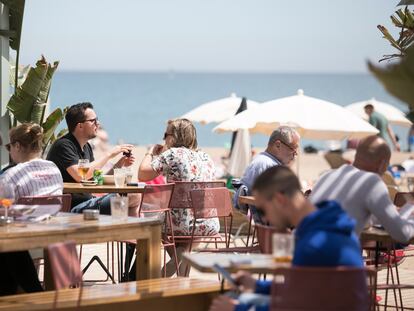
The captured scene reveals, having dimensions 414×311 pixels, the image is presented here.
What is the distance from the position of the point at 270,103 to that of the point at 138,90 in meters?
136

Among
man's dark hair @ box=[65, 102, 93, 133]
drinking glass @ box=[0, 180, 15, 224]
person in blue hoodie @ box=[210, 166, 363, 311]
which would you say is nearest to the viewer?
person in blue hoodie @ box=[210, 166, 363, 311]

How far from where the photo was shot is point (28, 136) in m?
6.59

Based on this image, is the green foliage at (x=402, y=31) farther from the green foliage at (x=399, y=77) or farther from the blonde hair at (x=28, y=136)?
the green foliage at (x=399, y=77)

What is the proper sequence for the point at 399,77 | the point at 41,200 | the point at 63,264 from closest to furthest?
the point at 399,77 < the point at 63,264 < the point at 41,200

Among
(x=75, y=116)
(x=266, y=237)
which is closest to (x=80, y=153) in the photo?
(x=75, y=116)

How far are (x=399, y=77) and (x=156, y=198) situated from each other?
3.63m

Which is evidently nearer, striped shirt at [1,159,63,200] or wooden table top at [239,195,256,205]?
striped shirt at [1,159,63,200]

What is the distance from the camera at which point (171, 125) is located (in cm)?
823

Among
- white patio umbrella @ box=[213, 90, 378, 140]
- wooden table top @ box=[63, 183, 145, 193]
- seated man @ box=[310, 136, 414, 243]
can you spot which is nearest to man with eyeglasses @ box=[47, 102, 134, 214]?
wooden table top @ box=[63, 183, 145, 193]

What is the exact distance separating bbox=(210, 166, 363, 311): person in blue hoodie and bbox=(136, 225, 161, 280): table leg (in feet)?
5.01

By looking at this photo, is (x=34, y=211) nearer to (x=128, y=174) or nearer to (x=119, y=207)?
(x=119, y=207)

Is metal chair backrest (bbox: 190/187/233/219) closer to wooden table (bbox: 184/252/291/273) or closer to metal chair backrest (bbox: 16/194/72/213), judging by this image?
metal chair backrest (bbox: 16/194/72/213)

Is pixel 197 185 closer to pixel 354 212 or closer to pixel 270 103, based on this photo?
pixel 354 212

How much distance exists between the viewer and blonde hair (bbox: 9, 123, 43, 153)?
6.56 meters
